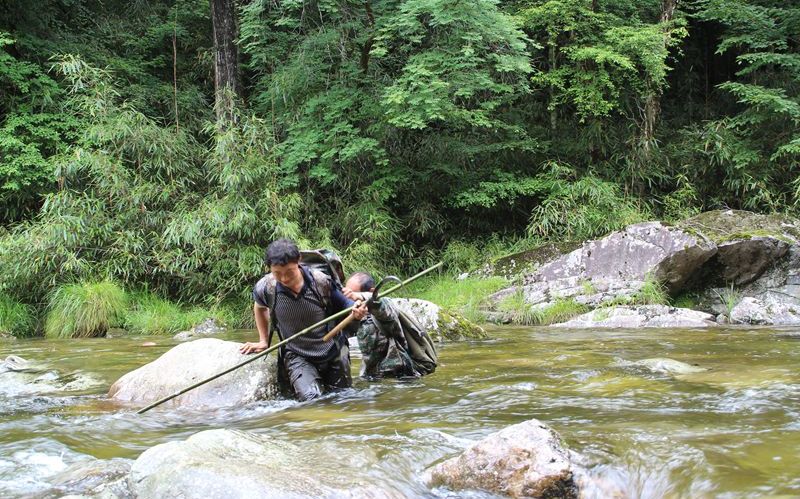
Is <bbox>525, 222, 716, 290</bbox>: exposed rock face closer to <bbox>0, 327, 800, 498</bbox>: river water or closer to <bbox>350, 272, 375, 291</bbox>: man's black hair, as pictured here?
<bbox>0, 327, 800, 498</bbox>: river water

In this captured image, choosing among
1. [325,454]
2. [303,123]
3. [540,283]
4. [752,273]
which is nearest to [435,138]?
[303,123]

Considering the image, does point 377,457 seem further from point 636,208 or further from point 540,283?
point 636,208

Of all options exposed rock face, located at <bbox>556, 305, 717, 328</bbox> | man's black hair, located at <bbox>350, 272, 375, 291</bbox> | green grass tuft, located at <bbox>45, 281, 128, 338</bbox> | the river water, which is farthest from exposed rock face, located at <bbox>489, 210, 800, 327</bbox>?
green grass tuft, located at <bbox>45, 281, 128, 338</bbox>

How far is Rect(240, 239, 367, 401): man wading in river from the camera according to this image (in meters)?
4.85

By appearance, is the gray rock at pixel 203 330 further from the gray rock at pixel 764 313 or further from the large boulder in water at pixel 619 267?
the gray rock at pixel 764 313

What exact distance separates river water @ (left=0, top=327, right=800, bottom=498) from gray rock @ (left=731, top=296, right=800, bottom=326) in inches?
79.5

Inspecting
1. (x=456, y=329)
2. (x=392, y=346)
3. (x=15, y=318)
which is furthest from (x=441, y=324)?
(x=15, y=318)

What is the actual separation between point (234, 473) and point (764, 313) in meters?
8.25

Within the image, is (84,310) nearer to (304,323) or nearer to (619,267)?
(304,323)

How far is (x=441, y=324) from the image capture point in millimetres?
8078

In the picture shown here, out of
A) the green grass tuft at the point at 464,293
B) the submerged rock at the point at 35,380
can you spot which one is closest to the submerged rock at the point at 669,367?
the green grass tuft at the point at 464,293

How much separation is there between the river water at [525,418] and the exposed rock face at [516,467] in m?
0.09

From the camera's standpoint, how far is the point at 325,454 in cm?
334

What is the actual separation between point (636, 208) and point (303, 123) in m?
6.72
